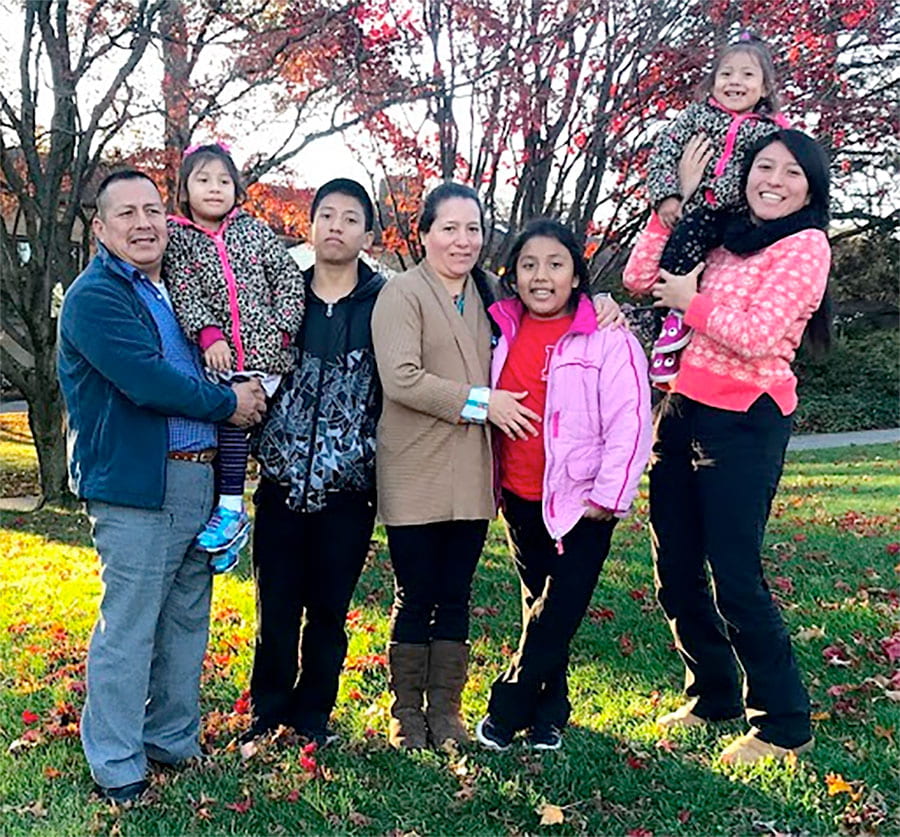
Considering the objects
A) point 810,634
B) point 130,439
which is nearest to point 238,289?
point 130,439

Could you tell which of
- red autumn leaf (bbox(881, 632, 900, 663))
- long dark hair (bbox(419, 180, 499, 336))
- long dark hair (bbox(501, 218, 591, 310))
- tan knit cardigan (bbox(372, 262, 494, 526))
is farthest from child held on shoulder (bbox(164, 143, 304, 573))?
red autumn leaf (bbox(881, 632, 900, 663))

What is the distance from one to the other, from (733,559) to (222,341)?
2.00m

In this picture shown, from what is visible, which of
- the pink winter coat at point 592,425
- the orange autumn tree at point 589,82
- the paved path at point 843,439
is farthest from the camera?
the paved path at point 843,439

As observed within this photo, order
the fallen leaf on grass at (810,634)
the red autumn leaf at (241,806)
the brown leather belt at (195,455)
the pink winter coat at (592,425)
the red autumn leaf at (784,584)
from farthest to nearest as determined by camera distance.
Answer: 1. the red autumn leaf at (784,584)
2. the fallen leaf on grass at (810,634)
3. the pink winter coat at (592,425)
4. the brown leather belt at (195,455)
5. the red autumn leaf at (241,806)

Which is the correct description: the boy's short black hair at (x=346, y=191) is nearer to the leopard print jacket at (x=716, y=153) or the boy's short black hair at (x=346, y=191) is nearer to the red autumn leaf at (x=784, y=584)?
the leopard print jacket at (x=716, y=153)

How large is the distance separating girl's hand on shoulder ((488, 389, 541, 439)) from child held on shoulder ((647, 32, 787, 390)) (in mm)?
541

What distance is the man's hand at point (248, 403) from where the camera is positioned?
3.51m

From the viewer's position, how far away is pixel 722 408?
357 centimetres

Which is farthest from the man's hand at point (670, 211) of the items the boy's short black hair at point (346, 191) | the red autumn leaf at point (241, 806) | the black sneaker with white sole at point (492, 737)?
the red autumn leaf at point (241, 806)

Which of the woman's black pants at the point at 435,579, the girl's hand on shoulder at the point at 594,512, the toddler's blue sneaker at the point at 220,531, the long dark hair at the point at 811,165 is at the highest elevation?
the long dark hair at the point at 811,165

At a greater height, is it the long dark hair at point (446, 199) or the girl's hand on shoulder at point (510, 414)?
the long dark hair at point (446, 199)

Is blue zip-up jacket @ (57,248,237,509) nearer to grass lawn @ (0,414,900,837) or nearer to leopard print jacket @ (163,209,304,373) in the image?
leopard print jacket @ (163,209,304,373)

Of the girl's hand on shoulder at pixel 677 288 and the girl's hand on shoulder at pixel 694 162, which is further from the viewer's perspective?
the girl's hand on shoulder at pixel 694 162

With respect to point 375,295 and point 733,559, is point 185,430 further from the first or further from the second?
point 733,559
